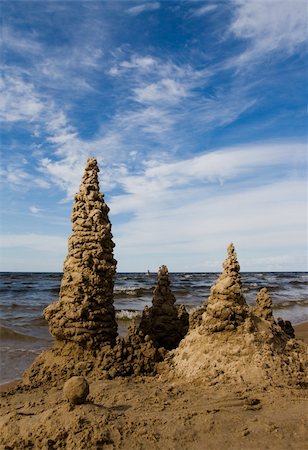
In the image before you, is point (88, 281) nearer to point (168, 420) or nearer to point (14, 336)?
point (168, 420)

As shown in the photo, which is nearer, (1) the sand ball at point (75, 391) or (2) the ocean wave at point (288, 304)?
(1) the sand ball at point (75, 391)

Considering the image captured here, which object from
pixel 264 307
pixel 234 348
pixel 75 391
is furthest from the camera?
pixel 264 307

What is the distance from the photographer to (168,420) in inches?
131

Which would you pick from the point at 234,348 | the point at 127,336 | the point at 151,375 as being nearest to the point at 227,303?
the point at 234,348

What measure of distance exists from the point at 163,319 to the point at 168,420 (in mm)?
2515

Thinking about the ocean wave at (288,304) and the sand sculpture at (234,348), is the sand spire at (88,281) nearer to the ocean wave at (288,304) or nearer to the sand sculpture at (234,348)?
the sand sculpture at (234,348)

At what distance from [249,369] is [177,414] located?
3.62 ft

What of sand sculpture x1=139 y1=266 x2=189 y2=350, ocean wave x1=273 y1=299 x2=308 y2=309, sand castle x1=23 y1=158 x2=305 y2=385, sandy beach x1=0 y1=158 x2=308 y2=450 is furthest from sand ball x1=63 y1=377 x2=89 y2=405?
ocean wave x1=273 y1=299 x2=308 y2=309

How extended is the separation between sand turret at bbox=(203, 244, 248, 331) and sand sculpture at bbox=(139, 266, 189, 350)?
1.10 metres

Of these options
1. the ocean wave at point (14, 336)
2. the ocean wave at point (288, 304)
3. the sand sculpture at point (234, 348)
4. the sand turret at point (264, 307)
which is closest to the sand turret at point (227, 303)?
the sand sculpture at point (234, 348)

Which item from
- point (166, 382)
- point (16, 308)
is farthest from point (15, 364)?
point (16, 308)

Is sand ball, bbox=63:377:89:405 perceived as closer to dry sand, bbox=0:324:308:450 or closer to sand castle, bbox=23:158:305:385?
dry sand, bbox=0:324:308:450

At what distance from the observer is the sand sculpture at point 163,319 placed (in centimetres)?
580

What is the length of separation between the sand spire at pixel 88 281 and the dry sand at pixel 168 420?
1.02 m
